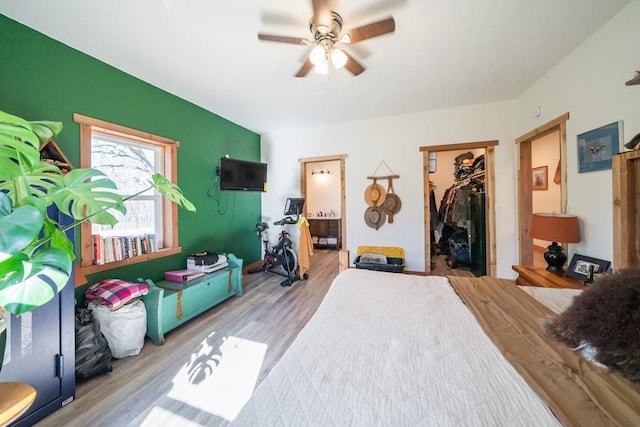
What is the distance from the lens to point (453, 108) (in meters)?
3.29

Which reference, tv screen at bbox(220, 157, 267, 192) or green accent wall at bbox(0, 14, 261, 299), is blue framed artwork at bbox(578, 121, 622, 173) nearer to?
tv screen at bbox(220, 157, 267, 192)

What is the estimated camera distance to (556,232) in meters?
1.89

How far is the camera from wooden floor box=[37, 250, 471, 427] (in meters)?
1.33

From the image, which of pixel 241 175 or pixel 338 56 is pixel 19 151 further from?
pixel 241 175

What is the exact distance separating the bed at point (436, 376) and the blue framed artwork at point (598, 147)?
1.34 m

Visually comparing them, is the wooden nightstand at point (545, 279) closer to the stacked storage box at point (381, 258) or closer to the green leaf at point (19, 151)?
the stacked storage box at point (381, 258)

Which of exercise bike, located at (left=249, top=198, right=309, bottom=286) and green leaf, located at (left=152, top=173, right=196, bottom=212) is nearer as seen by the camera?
green leaf, located at (left=152, top=173, right=196, bottom=212)

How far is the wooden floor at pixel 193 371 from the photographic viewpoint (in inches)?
52.4

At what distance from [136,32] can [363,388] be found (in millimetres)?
2689

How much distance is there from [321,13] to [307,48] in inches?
23.7

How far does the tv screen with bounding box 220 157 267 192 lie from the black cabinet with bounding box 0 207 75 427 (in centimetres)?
190

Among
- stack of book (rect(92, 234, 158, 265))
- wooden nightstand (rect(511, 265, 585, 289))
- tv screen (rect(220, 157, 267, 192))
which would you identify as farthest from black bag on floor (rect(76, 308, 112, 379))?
wooden nightstand (rect(511, 265, 585, 289))

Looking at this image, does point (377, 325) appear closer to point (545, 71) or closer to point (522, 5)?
point (522, 5)

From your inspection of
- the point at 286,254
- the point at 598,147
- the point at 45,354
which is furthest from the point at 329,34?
the point at 286,254
